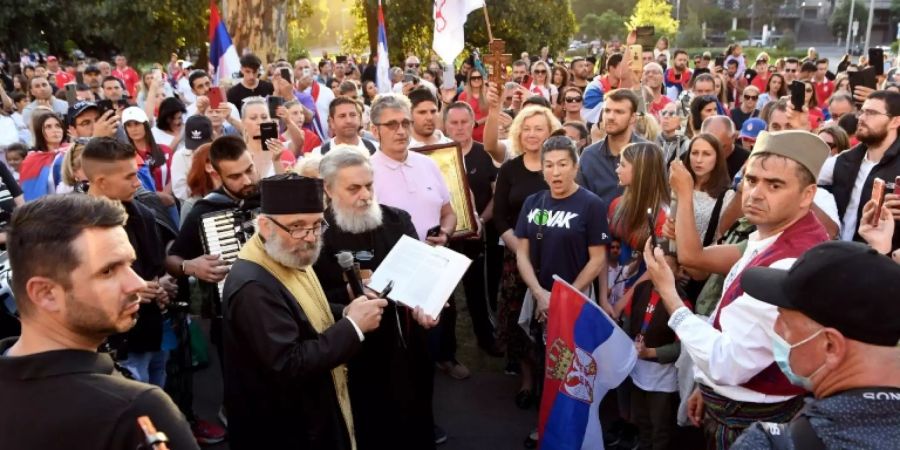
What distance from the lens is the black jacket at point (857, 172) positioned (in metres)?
5.31

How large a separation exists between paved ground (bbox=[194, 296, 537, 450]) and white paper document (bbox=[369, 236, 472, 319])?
1.70m

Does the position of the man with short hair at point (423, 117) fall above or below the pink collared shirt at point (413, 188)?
above

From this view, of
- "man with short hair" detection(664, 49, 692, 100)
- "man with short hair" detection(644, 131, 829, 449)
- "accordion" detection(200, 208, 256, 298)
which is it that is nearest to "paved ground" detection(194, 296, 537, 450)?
"accordion" detection(200, 208, 256, 298)

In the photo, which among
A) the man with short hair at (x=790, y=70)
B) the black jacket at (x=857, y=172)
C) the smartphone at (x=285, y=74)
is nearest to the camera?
the black jacket at (x=857, y=172)

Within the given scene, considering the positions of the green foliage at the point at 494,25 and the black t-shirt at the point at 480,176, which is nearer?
the black t-shirt at the point at 480,176

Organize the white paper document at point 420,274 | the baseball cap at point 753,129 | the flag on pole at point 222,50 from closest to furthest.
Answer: the white paper document at point 420,274, the baseball cap at point 753,129, the flag on pole at point 222,50

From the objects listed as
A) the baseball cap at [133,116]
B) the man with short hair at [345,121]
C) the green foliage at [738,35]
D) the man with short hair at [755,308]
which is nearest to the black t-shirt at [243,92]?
the baseball cap at [133,116]

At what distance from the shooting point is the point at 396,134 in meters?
5.17

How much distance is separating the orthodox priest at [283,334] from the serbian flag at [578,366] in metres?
1.39

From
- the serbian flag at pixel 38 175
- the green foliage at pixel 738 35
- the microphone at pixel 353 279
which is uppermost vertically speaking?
the serbian flag at pixel 38 175

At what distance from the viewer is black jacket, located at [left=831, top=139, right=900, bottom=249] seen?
5.31 meters

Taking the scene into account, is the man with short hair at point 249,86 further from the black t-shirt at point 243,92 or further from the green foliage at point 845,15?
the green foliage at point 845,15

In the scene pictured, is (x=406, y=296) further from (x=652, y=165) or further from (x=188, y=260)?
(x=652, y=165)

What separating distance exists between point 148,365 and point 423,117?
113 inches
